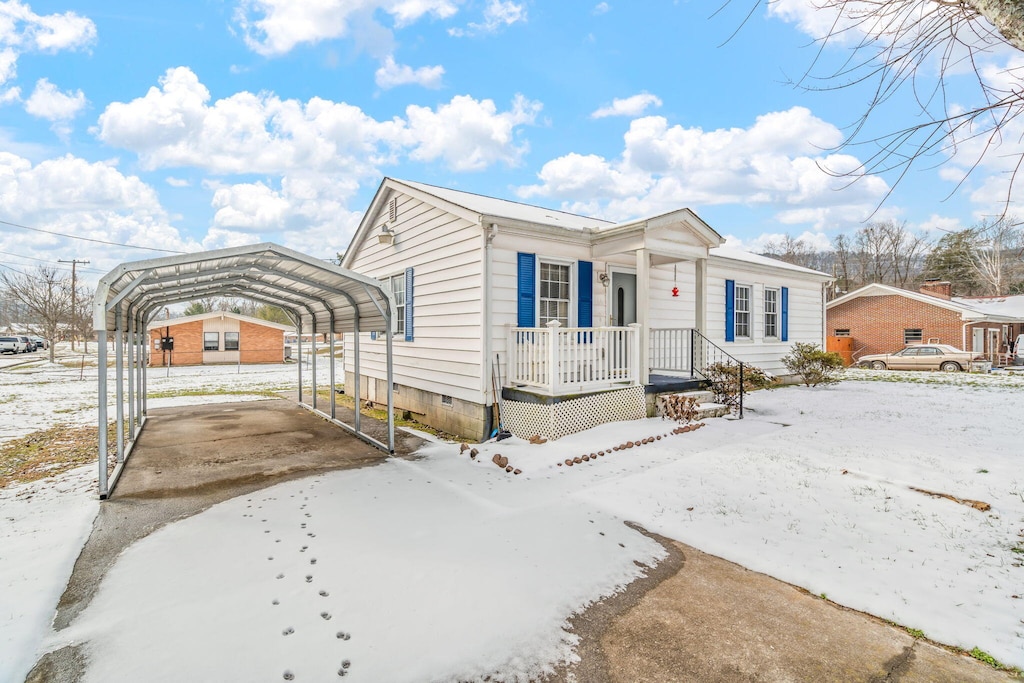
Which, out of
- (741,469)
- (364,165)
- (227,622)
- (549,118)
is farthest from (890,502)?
(364,165)

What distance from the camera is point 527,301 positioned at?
26.0 feet

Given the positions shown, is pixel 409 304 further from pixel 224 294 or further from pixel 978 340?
pixel 978 340

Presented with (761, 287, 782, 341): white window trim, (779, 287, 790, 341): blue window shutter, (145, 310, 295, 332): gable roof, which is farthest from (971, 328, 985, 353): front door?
(145, 310, 295, 332): gable roof

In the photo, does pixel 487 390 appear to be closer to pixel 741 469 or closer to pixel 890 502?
pixel 741 469

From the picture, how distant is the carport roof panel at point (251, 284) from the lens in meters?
5.22

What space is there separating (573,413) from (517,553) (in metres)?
3.75

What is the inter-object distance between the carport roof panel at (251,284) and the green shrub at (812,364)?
35.6ft

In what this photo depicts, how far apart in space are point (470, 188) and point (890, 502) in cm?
1004

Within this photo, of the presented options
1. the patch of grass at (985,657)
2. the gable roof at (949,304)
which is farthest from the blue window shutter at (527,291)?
the gable roof at (949,304)

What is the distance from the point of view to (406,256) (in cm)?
1002

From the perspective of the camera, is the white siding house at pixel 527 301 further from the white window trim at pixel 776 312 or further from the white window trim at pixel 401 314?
the white window trim at pixel 776 312

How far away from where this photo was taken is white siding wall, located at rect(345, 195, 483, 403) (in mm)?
7727

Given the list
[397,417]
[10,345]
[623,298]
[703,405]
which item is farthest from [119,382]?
[10,345]

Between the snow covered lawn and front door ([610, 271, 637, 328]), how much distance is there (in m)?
3.43
